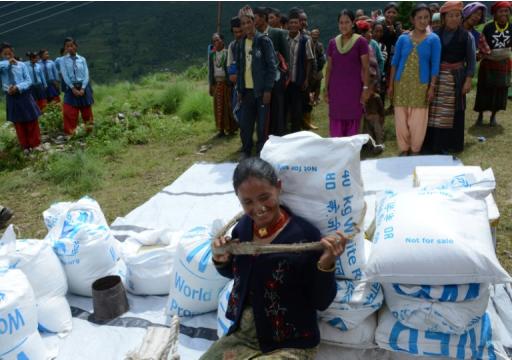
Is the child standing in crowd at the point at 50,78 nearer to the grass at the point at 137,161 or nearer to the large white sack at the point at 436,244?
the grass at the point at 137,161

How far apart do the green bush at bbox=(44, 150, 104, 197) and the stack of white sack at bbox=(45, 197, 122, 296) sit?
7.29ft

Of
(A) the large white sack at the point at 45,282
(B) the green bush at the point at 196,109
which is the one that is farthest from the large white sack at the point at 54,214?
(B) the green bush at the point at 196,109

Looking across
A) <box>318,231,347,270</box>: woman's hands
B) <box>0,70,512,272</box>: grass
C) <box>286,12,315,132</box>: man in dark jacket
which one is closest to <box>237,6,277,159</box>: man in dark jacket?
<box>0,70,512,272</box>: grass

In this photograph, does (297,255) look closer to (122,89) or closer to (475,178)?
(475,178)

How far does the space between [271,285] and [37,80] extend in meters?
9.20

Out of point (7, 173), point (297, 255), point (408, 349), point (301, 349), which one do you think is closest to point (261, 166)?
point (297, 255)

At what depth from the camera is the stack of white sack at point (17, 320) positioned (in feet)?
6.76

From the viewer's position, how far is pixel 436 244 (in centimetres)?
185

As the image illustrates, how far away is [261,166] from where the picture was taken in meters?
1.73

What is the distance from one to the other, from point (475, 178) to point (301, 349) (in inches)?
49.3

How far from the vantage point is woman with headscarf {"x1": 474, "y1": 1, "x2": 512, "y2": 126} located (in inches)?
202

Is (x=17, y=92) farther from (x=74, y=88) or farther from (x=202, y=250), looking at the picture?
(x=202, y=250)

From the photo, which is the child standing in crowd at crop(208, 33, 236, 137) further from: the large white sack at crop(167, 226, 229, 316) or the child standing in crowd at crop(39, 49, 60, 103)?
the child standing in crowd at crop(39, 49, 60, 103)

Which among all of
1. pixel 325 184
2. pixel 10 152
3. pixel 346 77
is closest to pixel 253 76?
pixel 346 77
